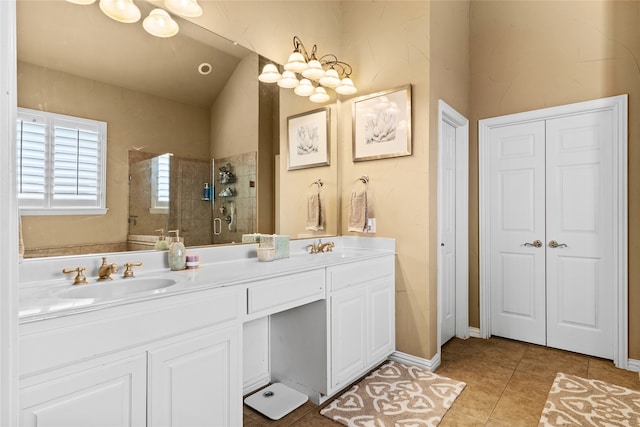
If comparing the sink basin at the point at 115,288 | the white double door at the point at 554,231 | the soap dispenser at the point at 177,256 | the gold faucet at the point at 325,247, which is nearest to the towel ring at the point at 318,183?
the gold faucet at the point at 325,247

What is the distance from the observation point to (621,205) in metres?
2.59

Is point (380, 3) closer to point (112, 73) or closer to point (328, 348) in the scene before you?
point (112, 73)

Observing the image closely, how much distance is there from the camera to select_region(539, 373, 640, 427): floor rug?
1918 millimetres

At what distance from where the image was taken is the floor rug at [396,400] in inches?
75.7

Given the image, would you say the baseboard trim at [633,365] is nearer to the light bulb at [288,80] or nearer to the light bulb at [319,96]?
the light bulb at [319,96]

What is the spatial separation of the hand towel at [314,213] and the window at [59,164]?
55.8 inches

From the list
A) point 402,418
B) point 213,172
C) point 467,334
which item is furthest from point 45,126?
point 467,334

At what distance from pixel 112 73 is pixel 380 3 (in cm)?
210

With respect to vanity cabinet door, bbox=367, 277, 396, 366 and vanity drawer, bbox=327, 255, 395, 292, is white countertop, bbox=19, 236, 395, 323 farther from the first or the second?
vanity cabinet door, bbox=367, 277, 396, 366

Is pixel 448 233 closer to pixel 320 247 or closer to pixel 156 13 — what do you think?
pixel 320 247

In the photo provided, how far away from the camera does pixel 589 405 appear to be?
2068mm

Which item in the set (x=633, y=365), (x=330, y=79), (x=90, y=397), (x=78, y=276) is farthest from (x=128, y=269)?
(x=633, y=365)

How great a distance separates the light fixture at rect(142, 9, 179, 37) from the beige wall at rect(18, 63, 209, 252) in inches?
13.2

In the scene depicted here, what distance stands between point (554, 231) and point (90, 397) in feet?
10.7
